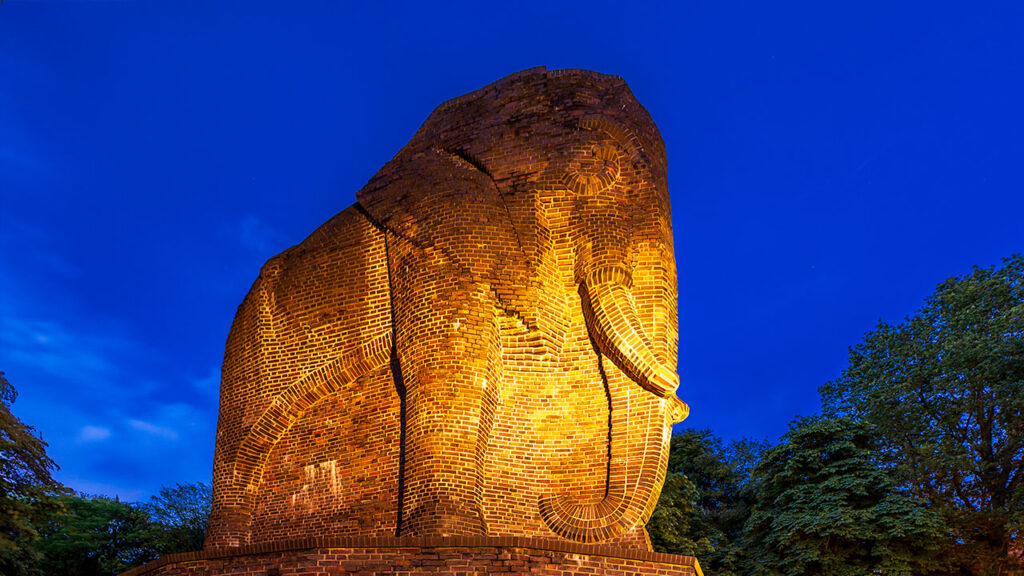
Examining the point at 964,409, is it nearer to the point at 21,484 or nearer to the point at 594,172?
the point at 594,172

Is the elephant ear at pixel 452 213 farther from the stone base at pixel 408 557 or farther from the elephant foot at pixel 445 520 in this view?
the stone base at pixel 408 557

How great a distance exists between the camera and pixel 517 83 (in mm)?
12391

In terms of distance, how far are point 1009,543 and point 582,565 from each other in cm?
1652

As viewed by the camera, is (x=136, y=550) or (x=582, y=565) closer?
(x=582, y=565)

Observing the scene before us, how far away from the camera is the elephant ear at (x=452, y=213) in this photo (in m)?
10.8

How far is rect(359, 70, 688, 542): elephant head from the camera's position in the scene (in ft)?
35.7

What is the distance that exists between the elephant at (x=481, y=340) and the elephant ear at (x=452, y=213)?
0.9 inches

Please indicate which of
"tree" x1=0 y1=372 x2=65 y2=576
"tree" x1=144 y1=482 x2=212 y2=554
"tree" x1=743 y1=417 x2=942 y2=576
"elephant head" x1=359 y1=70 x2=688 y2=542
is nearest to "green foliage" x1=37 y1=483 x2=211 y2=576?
"tree" x1=144 y1=482 x2=212 y2=554

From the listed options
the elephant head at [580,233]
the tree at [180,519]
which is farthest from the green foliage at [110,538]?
the elephant head at [580,233]

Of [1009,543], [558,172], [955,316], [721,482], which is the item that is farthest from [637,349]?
[721,482]

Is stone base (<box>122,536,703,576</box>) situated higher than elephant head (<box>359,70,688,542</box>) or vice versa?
elephant head (<box>359,70,688,542</box>)

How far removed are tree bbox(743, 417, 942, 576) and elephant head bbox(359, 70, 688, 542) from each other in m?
13.6

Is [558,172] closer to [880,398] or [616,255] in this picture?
[616,255]

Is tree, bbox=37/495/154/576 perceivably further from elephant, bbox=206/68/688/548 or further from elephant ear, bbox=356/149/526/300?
elephant ear, bbox=356/149/526/300
